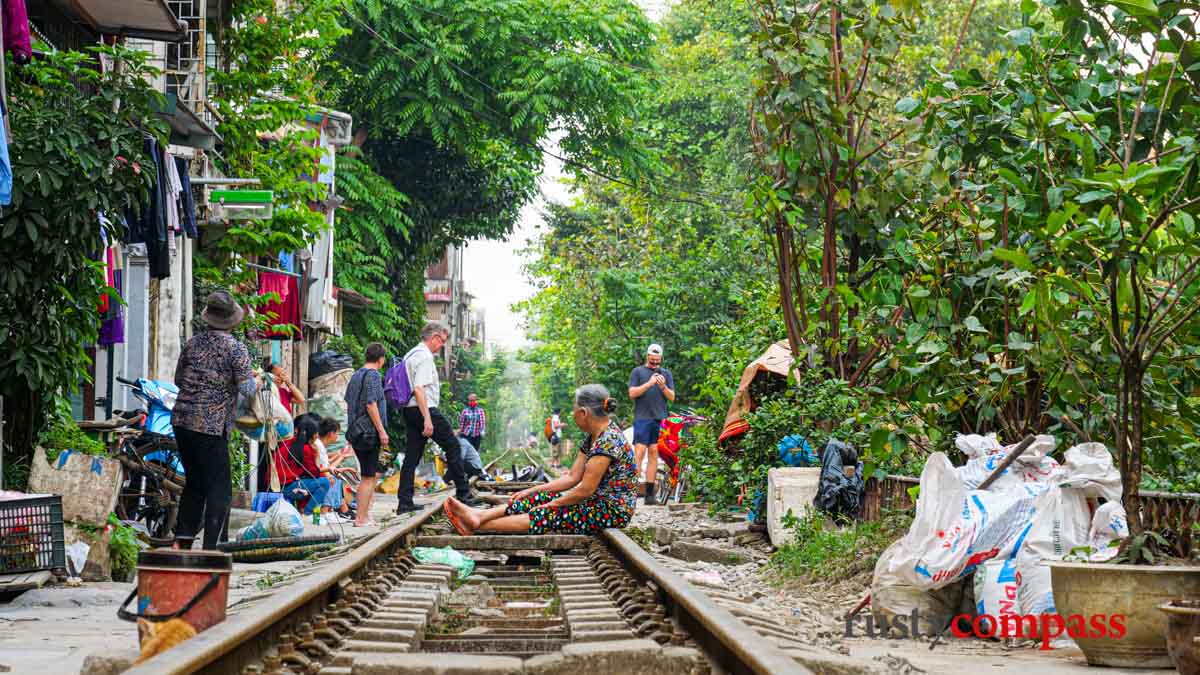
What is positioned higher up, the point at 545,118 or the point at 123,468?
the point at 545,118

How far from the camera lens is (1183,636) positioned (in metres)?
5.09

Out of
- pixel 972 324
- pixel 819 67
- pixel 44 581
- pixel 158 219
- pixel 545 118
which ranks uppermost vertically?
pixel 545 118

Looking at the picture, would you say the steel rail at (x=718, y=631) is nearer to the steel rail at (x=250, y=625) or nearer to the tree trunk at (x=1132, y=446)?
the steel rail at (x=250, y=625)

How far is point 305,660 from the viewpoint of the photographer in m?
4.80

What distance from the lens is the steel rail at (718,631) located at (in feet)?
13.2

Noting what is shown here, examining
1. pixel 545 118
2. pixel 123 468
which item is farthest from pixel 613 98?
pixel 123 468

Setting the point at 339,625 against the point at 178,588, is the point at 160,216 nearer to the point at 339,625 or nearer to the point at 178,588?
the point at 339,625

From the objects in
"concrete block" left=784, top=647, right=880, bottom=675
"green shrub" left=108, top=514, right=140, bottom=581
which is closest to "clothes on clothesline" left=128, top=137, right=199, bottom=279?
"green shrub" left=108, top=514, right=140, bottom=581

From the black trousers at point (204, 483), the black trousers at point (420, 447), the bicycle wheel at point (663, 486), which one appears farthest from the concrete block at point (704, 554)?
the bicycle wheel at point (663, 486)

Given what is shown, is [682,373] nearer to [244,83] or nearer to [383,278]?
[383,278]

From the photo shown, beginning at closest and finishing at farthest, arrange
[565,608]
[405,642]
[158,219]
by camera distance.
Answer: [405,642]
[565,608]
[158,219]

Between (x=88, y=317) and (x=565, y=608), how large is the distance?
531 centimetres

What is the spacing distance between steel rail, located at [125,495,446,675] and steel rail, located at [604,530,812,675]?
5.05 ft

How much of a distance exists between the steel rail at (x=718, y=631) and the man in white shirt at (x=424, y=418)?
5.80 metres
